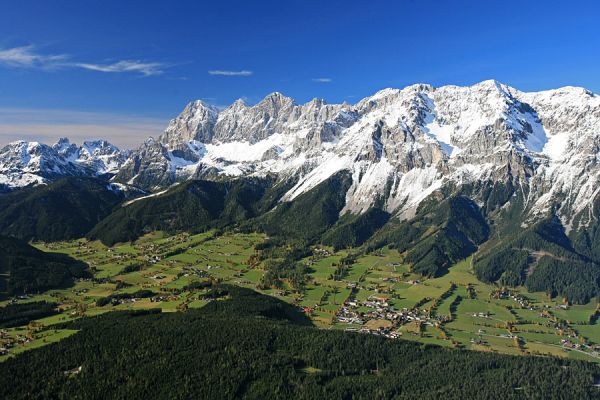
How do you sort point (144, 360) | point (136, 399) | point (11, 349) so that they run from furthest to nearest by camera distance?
point (11, 349) → point (144, 360) → point (136, 399)

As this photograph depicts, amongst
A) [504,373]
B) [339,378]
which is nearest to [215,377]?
[339,378]

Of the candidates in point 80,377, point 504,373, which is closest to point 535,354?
point 504,373

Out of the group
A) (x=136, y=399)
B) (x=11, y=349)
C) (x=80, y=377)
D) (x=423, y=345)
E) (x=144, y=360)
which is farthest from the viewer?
(x=423, y=345)

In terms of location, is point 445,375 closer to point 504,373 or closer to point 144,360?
point 504,373

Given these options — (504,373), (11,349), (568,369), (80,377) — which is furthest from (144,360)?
(568,369)

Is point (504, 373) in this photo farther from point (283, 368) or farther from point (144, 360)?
point (144, 360)

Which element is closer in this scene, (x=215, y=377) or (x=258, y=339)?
(x=215, y=377)

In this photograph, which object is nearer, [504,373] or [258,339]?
[504,373]

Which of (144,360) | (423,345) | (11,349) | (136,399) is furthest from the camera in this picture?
(423,345)

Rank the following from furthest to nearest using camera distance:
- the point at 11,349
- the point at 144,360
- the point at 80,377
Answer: the point at 11,349 < the point at 144,360 < the point at 80,377
